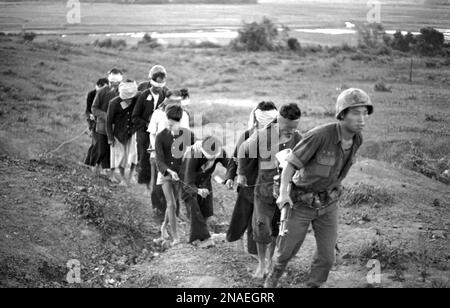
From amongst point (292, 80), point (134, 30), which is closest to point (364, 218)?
point (292, 80)

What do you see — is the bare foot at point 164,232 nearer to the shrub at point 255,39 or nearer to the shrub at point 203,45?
the shrub at point 255,39

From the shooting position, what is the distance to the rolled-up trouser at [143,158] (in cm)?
955

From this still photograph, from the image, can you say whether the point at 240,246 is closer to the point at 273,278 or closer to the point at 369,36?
the point at 273,278

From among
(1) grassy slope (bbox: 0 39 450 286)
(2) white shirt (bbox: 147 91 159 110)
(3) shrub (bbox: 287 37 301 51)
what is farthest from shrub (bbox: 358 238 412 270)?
(3) shrub (bbox: 287 37 301 51)

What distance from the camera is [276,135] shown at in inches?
249

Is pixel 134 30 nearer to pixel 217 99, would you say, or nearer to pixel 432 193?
pixel 217 99

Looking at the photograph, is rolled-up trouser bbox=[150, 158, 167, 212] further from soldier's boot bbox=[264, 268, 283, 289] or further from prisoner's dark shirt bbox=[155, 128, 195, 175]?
soldier's boot bbox=[264, 268, 283, 289]

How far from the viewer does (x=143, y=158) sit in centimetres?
957

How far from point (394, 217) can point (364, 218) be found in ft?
1.48

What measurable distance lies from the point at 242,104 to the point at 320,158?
48.4 ft

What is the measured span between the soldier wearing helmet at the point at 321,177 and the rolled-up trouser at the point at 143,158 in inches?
170

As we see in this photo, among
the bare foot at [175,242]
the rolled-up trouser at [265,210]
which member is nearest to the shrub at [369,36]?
the bare foot at [175,242]

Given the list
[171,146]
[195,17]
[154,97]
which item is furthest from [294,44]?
[171,146]

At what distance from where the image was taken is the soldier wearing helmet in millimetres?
5227
